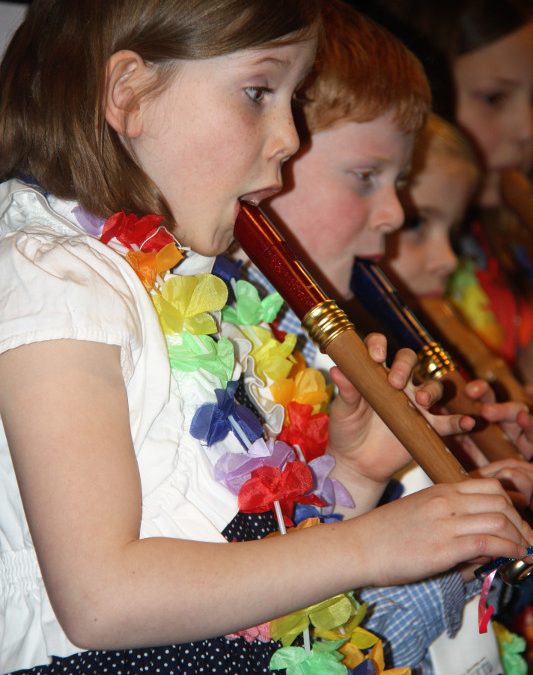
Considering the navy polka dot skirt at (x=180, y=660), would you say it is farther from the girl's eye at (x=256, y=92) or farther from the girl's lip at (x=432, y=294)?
the girl's lip at (x=432, y=294)

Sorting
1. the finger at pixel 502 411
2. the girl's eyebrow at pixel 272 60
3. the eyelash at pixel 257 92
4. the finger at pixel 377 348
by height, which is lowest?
the finger at pixel 502 411

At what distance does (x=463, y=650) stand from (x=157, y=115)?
0.79 metres

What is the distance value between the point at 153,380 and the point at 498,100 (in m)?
1.67

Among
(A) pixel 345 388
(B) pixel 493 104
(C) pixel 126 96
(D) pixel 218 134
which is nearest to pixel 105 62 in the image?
(C) pixel 126 96

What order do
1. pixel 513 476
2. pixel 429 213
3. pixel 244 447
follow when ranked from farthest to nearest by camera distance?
pixel 429 213 < pixel 513 476 < pixel 244 447

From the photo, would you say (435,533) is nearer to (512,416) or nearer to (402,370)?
(402,370)

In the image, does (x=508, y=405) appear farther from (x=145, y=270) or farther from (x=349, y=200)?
(x=145, y=270)

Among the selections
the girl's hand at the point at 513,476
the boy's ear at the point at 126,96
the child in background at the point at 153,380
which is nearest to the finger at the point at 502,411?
the girl's hand at the point at 513,476

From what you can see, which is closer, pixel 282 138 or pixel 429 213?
pixel 282 138

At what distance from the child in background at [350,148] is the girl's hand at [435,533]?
0.58 meters

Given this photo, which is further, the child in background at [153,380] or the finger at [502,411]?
the finger at [502,411]

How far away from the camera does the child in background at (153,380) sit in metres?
0.76

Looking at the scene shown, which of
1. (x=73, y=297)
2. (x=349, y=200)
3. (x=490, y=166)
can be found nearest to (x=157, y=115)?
(x=73, y=297)

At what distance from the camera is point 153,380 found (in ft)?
2.92
